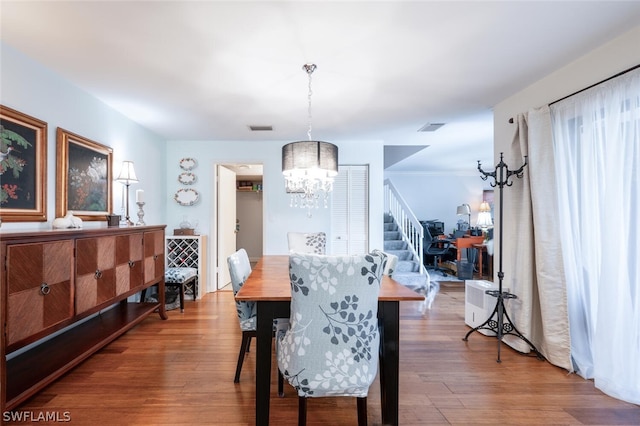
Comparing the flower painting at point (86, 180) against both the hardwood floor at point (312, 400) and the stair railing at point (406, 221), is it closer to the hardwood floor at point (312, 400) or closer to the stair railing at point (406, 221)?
the hardwood floor at point (312, 400)

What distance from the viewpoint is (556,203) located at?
2.41m

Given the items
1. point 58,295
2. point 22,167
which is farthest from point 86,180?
point 58,295

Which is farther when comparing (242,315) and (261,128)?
(261,128)

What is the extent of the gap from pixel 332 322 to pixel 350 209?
3.40 metres

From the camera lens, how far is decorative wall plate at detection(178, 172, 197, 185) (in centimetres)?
457

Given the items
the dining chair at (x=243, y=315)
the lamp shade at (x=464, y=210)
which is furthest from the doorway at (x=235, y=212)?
the lamp shade at (x=464, y=210)

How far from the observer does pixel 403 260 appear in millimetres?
5555

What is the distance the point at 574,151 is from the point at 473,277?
4047mm

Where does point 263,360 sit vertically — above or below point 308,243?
below

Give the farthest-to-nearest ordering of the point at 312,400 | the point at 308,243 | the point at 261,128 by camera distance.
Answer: the point at 261,128 → the point at 308,243 → the point at 312,400

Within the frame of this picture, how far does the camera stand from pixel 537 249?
247cm

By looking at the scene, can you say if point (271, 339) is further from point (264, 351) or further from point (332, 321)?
point (332, 321)

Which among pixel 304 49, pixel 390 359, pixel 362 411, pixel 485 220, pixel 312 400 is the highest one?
pixel 304 49

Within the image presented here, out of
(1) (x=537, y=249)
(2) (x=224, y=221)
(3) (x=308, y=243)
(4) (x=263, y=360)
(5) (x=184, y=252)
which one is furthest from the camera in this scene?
(2) (x=224, y=221)
